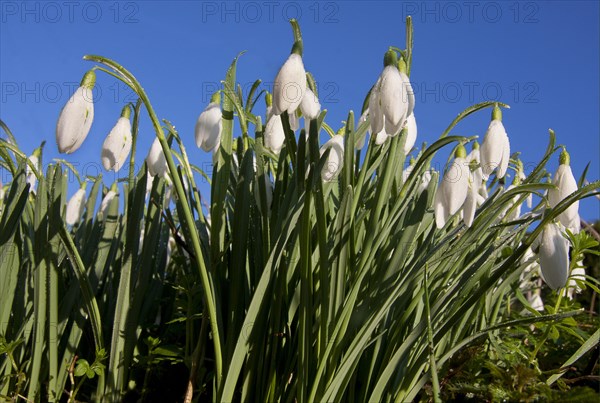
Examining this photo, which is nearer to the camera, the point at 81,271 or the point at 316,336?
the point at 316,336

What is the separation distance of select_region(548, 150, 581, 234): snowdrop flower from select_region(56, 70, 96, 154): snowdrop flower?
1.26 meters

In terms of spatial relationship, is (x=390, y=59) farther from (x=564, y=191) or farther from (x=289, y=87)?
(x=564, y=191)

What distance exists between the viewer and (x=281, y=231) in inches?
65.3

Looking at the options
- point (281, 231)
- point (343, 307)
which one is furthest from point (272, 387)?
point (281, 231)

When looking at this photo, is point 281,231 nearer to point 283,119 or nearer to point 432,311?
point 283,119

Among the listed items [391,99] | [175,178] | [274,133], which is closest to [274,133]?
[274,133]

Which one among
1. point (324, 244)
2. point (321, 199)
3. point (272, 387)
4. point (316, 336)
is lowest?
point (272, 387)

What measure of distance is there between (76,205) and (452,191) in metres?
1.95

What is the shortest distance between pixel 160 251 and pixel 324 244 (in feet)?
3.92

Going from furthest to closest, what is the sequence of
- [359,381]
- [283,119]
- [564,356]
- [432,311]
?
1. [564,356]
2. [359,381]
3. [432,311]
4. [283,119]

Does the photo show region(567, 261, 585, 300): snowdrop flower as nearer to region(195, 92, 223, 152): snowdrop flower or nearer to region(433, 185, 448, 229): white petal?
region(433, 185, 448, 229): white petal

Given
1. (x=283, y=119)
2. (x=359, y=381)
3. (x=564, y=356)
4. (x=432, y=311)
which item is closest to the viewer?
(x=283, y=119)

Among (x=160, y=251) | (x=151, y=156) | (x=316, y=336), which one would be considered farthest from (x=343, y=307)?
(x=160, y=251)

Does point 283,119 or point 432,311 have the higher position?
point 283,119
